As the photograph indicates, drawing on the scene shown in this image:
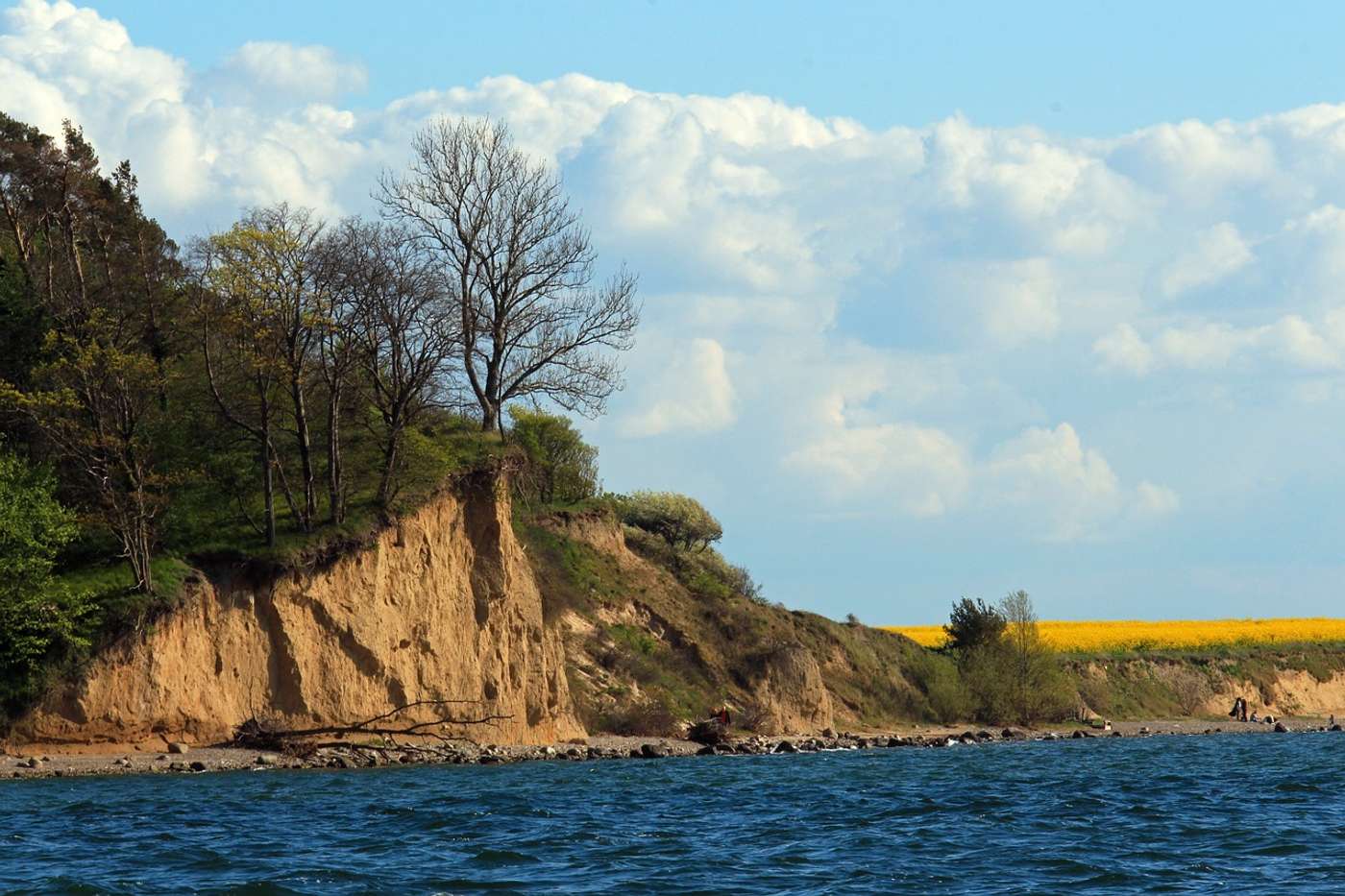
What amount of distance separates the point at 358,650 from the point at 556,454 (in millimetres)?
32562

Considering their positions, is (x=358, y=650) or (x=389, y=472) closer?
(x=358, y=650)

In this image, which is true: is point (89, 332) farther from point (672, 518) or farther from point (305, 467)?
point (672, 518)

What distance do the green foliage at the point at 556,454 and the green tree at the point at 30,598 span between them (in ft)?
112

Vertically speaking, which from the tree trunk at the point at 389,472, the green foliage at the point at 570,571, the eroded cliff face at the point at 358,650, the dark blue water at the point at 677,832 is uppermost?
the tree trunk at the point at 389,472

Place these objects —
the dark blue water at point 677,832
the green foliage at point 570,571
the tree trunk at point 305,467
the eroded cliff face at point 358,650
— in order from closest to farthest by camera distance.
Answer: the dark blue water at point 677,832 < the eroded cliff face at point 358,650 < the tree trunk at point 305,467 < the green foliage at point 570,571

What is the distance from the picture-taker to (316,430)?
57.3m

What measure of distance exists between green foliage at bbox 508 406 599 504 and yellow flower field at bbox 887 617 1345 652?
2634 centimetres

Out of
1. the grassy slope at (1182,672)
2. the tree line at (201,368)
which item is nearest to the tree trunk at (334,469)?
the tree line at (201,368)

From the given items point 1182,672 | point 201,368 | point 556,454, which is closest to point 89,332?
point 201,368

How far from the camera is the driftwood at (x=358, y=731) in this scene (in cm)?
4769

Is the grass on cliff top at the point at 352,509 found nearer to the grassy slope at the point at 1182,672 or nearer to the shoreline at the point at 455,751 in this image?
the shoreline at the point at 455,751

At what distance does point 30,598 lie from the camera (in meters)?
44.1

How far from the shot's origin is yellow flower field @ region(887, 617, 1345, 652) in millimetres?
101062

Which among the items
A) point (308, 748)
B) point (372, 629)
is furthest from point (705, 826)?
point (372, 629)
